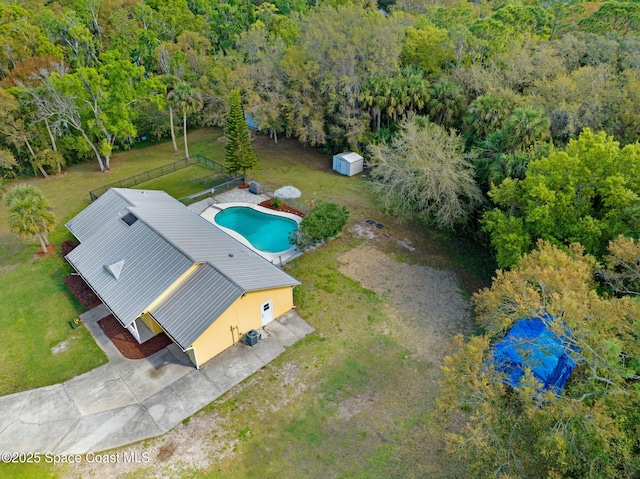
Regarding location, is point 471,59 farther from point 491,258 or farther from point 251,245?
point 251,245

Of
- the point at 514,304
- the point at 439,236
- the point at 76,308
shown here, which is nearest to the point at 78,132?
the point at 76,308

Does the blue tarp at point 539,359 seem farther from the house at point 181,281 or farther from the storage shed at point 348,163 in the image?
the storage shed at point 348,163

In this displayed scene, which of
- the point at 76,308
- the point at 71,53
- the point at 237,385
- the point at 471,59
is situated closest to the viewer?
the point at 237,385

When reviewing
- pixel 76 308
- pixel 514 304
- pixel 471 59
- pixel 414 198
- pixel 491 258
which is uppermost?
pixel 471 59

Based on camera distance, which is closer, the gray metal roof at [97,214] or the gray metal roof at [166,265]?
the gray metal roof at [166,265]

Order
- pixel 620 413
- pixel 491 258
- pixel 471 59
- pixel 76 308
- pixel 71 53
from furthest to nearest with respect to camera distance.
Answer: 1. pixel 71 53
2. pixel 471 59
3. pixel 491 258
4. pixel 76 308
5. pixel 620 413

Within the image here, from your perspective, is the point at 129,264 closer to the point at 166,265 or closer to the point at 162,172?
the point at 166,265

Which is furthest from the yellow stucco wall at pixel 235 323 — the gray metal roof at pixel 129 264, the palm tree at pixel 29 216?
the palm tree at pixel 29 216
